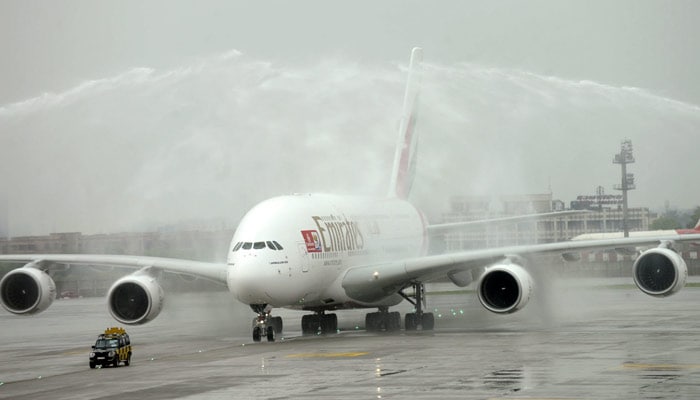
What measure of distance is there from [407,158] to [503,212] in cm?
773

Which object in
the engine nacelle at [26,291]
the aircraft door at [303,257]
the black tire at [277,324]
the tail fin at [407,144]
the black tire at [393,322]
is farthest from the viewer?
the tail fin at [407,144]

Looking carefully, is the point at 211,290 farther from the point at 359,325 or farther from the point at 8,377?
the point at 8,377

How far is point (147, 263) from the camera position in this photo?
37188mm

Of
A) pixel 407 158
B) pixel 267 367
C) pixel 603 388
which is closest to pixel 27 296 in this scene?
pixel 267 367

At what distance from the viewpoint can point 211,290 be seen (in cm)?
4684

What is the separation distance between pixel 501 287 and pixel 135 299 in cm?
1133

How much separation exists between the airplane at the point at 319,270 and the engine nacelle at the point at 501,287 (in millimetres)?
30

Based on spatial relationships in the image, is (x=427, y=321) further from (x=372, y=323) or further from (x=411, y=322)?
(x=372, y=323)

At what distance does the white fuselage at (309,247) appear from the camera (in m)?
33.5

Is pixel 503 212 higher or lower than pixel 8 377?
higher

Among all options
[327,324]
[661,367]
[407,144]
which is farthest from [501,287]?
[407,144]

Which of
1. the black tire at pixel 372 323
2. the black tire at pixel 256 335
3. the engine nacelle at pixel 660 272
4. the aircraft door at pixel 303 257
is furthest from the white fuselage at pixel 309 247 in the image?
the engine nacelle at pixel 660 272

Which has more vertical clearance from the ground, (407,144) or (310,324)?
(407,144)

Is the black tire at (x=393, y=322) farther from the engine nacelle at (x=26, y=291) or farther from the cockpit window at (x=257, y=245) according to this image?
the engine nacelle at (x=26, y=291)
